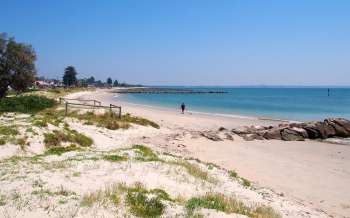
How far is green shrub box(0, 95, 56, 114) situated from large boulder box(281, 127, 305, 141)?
758 inches

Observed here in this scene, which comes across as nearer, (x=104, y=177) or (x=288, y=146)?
(x=104, y=177)

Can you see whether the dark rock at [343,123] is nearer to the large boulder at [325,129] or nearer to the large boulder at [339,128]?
the large boulder at [339,128]

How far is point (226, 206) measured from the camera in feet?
31.5

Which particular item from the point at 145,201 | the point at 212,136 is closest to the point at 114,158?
the point at 145,201

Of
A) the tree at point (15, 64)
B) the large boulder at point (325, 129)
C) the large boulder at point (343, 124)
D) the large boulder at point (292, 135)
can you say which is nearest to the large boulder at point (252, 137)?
the large boulder at point (292, 135)

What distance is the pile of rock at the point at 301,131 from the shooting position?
95.1 ft

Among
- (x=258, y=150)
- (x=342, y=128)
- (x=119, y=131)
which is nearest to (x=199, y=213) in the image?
(x=258, y=150)

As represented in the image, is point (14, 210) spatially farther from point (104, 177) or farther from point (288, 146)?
point (288, 146)

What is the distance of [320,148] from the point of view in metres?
25.6

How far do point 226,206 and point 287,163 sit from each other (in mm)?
11141

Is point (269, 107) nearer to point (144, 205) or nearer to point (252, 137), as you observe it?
point (252, 137)

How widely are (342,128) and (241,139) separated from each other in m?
8.73

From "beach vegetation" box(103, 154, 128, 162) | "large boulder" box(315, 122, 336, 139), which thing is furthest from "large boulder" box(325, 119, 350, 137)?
"beach vegetation" box(103, 154, 128, 162)

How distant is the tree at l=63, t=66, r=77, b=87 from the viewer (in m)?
155
